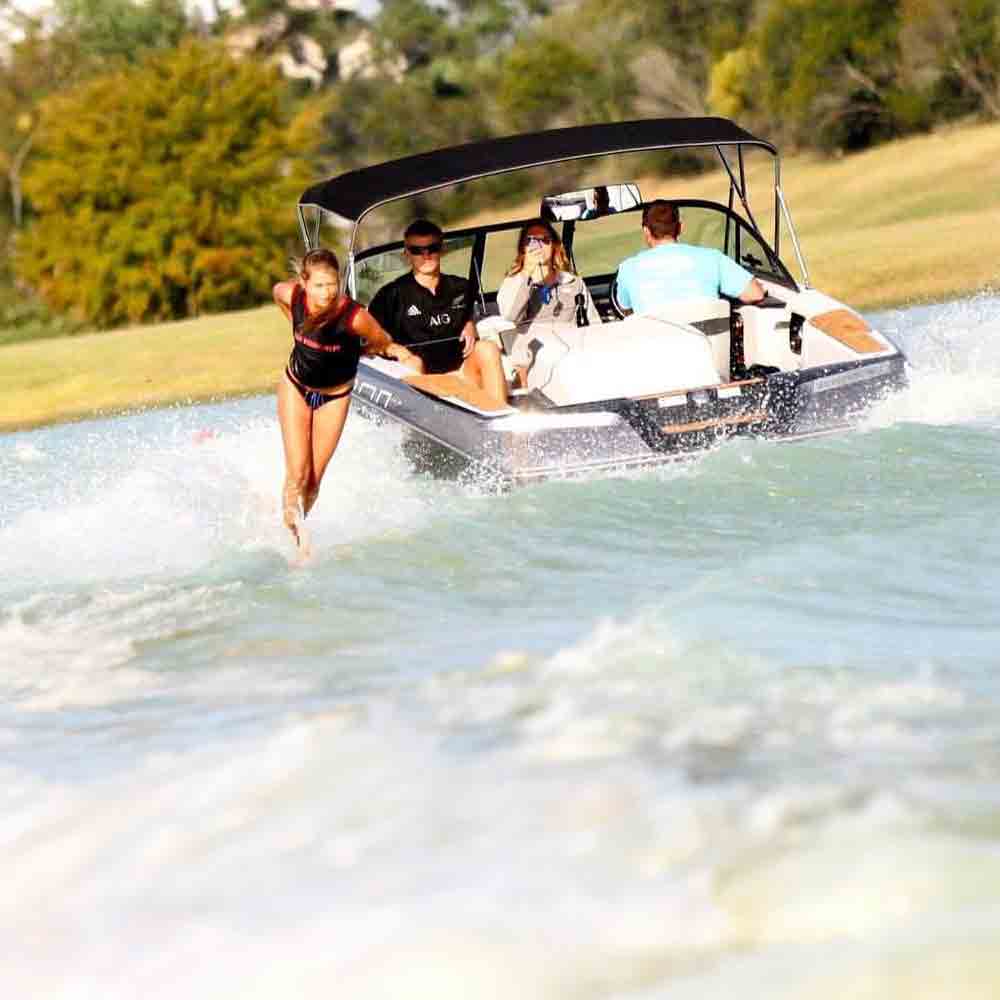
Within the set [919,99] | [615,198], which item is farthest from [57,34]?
[615,198]

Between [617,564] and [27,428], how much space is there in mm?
12302

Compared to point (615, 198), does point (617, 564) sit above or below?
below

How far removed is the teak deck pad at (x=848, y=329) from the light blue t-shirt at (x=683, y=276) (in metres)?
0.49

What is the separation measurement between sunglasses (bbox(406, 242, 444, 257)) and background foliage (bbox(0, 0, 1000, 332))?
27440mm

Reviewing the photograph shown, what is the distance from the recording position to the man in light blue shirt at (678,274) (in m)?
9.33

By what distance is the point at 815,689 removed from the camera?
181 inches

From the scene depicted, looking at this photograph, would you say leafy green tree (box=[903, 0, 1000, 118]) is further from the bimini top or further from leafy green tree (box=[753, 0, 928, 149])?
the bimini top

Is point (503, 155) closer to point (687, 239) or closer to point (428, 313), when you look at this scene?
point (428, 313)

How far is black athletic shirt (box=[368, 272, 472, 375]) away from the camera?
31.3 feet

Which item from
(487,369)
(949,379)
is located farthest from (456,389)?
(949,379)

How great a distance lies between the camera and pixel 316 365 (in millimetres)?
7543

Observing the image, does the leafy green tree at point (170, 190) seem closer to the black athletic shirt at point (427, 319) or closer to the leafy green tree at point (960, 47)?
the leafy green tree at point (960, 47)

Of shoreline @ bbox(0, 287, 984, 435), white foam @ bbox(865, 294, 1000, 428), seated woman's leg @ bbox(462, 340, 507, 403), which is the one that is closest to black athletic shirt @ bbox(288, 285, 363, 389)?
seated woman's leg @ bbox(462, 340, 507, 403)

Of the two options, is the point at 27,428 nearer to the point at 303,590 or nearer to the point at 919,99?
the point at 303,590
